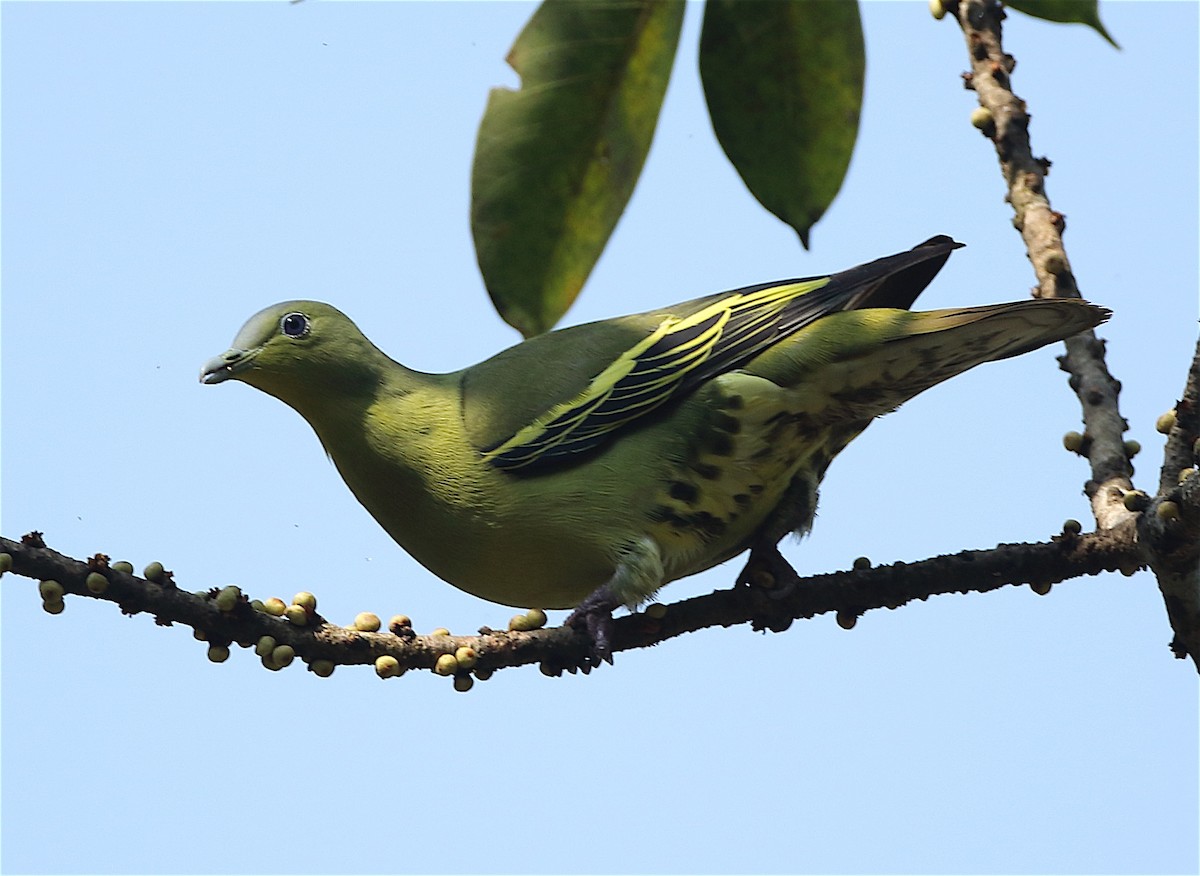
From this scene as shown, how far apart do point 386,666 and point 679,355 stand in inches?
→ 57.3

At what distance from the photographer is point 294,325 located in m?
4.30

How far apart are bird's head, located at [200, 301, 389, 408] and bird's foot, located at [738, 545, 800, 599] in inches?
54.5

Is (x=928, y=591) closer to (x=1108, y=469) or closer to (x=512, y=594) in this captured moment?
(x=1108, y=469)

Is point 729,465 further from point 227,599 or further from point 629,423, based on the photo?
point 227,599

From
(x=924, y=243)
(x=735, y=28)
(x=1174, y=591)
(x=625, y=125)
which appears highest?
(x=924, y=243)

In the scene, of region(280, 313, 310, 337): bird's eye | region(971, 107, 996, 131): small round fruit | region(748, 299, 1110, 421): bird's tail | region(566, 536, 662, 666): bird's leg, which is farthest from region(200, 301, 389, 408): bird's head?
region(971, 107, 996, 131): small round fruit

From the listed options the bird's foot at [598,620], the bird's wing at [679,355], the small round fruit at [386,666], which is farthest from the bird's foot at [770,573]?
the small round fruit at [386,666]

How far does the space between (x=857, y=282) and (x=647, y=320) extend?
719 mm

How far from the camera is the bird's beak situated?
4.10m

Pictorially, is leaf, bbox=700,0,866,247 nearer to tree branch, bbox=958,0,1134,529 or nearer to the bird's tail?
the bird's tail

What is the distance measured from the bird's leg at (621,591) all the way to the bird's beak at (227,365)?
1327mm

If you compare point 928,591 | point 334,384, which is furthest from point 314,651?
point 928,591

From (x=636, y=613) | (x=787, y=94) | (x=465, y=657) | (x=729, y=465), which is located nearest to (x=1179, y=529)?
(x=729, y=465)

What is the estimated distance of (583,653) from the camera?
12.2 feet
